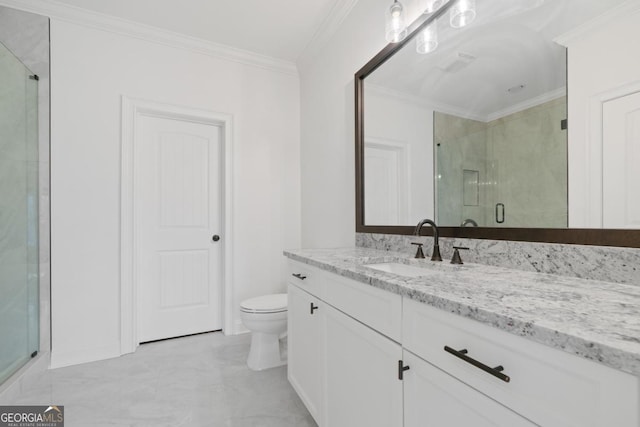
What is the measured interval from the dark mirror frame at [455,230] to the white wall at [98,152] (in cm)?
128

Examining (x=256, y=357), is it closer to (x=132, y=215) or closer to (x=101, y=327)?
(x=101, y=327)

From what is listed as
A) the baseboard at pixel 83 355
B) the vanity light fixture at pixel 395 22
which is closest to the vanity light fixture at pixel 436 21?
the vanity light fixture at pixel 395 22

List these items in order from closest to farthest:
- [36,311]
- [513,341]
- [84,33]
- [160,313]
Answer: [513,341] → [36,311] → [84,33] → [160,313]

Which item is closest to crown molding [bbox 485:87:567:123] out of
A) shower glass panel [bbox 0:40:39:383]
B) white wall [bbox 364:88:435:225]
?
white wall [bbox 364:88:435:225]

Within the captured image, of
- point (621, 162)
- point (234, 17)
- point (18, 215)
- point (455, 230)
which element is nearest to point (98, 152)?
point (18, 215)

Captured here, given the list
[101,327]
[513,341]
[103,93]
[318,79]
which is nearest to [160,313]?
[101,327]

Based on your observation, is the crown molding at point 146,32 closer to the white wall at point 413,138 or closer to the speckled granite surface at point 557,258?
the white wall at point 413,138

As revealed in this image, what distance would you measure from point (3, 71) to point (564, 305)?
3.03 m

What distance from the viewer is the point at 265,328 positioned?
206 centimetres

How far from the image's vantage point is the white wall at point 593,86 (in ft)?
2.70

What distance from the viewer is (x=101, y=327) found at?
2.24 metres

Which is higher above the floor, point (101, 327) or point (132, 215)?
point (132, 215)

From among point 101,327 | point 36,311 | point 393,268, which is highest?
point 393,268

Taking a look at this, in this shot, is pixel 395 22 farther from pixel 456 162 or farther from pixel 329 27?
pixel 329 27
